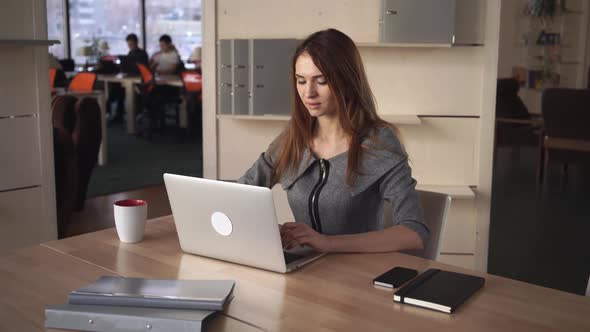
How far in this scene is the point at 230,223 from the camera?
1656 millimetres

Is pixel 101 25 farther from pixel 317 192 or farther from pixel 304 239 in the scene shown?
pixel 304 239

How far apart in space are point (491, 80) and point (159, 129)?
721 cm

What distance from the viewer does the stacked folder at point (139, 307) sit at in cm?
130

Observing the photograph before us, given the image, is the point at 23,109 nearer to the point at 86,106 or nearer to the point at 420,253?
the point at 86,106

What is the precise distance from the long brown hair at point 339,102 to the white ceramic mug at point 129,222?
477mm

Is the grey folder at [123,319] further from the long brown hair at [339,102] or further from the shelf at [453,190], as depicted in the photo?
the shelf at [453,190]

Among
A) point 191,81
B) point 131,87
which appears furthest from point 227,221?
Answer: point 131,87

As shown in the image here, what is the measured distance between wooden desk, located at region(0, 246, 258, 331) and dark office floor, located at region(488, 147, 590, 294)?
9.92 ft

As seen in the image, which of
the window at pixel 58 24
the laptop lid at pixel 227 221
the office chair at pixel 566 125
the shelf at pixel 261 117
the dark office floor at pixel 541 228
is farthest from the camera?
the window at pixel 58 24

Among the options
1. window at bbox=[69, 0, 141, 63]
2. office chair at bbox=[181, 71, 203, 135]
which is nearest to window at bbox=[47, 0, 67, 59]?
window at bbox=[69, 0, 141, 63]

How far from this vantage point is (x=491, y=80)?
11.4ft

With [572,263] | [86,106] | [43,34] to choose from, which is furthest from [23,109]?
[572,263]

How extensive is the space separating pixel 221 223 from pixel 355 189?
506 mm

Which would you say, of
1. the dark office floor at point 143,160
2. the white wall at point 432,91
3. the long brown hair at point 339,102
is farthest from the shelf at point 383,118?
the dark office floor at point 143,160
